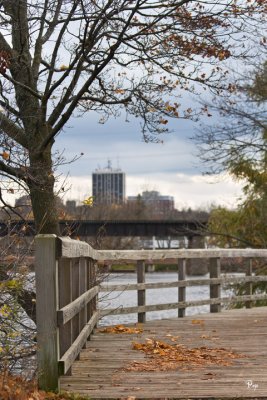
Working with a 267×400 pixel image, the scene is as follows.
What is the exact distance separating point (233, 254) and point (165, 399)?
9490 millimetres

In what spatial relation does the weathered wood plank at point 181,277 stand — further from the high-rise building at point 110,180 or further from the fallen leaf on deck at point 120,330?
the high-rise building at point 110,180

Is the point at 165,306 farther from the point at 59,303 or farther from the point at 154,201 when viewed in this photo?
the point at 154,201

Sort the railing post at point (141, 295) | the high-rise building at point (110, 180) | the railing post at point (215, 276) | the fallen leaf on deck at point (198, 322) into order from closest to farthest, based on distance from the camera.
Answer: the fallen leaf on deck at point (198, 322)
the railing post at point (141, 295)
the railing post at point (215, 276)
the high-rise building at point (110, 180)

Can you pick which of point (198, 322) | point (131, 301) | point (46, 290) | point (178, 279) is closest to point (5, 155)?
point (46, 290)

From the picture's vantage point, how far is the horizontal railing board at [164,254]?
12.4m

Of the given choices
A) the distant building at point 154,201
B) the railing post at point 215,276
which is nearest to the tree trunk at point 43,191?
the railing post at point 215,276

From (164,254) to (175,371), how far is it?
589 centimetres

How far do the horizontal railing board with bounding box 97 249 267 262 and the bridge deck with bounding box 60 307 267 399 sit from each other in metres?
1.12

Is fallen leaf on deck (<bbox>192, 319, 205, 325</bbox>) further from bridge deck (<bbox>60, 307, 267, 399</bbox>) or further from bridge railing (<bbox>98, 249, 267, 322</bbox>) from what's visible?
bridge deck (<bbox>60, 307, 267, 399</bbox>)

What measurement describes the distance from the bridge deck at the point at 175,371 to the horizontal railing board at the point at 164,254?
1124 millimetres

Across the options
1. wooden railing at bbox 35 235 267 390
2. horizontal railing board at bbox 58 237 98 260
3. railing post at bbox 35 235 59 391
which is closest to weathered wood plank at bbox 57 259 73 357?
wooden railing at bbox 35 235 267 390

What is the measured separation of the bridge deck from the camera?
23.5 ft

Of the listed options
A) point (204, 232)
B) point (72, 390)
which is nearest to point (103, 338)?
point (72, 390)

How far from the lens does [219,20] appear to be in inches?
506
